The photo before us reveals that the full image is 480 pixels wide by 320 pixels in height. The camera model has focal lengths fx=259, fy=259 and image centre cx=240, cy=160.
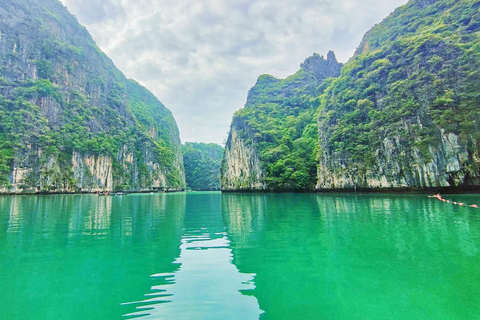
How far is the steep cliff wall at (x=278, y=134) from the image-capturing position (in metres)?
48.4

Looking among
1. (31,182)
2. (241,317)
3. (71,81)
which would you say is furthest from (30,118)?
(241,317)

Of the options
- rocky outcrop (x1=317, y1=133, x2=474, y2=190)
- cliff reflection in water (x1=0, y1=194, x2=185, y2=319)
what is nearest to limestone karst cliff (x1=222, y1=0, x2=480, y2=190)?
rocky outcrop (x1=317, y1=133, x2=474, y2=190)

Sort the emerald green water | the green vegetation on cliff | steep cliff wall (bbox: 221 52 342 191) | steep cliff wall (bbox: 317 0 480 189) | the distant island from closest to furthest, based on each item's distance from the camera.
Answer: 1. the emerald green water
2. steep cliff wall (bbox: 317 0 480 189)
3. the distant island
4. steep cliff wall (bbox: 221 52 342 191)
5. the green vegetation on cliff

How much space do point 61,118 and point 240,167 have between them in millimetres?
41973

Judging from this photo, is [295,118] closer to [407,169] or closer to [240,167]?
[240,167]

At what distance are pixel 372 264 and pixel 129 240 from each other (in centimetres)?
787

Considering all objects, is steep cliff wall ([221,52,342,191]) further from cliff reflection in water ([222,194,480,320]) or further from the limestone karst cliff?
cliff reflection in water ([222,194,480,320])

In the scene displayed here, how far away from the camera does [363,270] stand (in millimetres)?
5875

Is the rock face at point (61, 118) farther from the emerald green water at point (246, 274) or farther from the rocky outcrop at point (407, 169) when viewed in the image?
the rocky outcrop at point (407, 169)

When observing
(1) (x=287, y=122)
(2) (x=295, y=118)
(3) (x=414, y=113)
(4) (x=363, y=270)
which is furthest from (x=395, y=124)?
(4) (x=363, y=270)

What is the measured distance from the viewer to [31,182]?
46.4 m

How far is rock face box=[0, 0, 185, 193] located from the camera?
157ft

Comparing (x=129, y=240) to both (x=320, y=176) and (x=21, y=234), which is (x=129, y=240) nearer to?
(x=21, y=234)

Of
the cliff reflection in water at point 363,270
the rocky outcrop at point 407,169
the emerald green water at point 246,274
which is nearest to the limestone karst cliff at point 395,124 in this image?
the rocky outcrop at point 407,169
